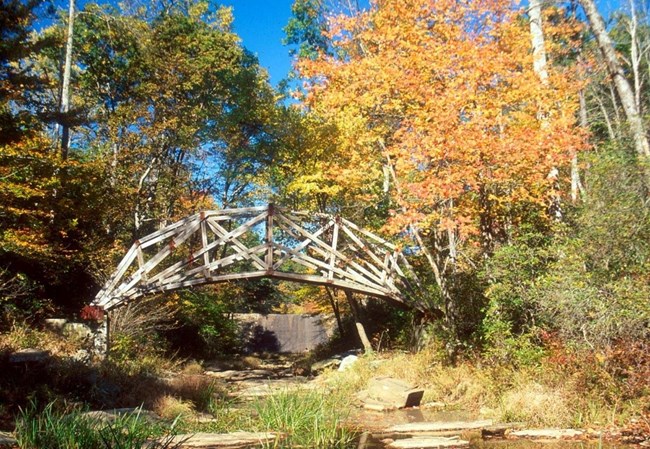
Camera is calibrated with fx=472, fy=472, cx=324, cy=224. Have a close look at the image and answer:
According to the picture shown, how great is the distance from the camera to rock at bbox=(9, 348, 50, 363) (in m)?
8.77

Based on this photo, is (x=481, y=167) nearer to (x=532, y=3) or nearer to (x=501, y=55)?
(x=501, y=55)

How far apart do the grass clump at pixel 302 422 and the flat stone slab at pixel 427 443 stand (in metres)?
0.66

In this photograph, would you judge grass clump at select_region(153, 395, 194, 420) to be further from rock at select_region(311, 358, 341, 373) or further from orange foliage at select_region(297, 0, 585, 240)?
rock at select_region(311, 358, 341, 373)

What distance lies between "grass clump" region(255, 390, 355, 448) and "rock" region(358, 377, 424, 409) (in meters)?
3.13

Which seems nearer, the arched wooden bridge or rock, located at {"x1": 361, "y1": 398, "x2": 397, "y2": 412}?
rock, located at {"x1": 361, "y1": 398, "x2": 397, "y2": 412}

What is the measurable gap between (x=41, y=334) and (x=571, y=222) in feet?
40.4

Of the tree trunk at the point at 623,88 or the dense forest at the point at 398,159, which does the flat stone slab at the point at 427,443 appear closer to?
the dense forest at the point at 398,159

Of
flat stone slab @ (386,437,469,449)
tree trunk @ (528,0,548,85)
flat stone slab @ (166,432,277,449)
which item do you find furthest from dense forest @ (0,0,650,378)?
flat stone slab @ (166,432,277,449)

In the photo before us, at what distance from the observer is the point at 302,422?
6309 millimetres

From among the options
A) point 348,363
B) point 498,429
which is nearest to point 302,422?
point 498,429

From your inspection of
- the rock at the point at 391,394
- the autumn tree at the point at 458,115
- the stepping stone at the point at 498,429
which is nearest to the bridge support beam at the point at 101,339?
the rock at the point at 391,394

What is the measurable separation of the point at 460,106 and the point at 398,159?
1.72 m

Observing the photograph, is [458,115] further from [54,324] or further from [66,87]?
[66,87]

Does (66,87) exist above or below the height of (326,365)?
above
